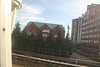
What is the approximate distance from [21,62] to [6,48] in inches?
231

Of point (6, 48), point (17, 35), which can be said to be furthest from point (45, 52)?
point (6, 48)

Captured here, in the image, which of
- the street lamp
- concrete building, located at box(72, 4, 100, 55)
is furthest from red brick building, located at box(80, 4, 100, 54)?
the street lamp

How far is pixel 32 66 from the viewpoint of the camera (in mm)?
5492

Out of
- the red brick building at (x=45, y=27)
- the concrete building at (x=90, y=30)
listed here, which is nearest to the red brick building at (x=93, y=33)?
the concrete building at (x=90, y=30)

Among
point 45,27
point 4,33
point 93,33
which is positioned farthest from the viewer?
point 93,33

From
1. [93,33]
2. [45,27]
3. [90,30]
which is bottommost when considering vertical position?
[93,33]

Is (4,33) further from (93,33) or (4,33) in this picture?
(93,33)

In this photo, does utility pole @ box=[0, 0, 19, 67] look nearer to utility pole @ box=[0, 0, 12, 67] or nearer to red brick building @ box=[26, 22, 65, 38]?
utility pole @ box=[0, 0, 12, 67]

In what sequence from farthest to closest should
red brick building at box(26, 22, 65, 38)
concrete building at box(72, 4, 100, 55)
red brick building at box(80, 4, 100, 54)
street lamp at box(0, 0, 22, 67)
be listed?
1. concrete building at box(72, 4, 100, 55)
2. red brick building at box(80, 4, 100, 54)
3. red brick building at box(26, 22, 65, 38)
4. street lamp at box(0, 0, 22, 67)

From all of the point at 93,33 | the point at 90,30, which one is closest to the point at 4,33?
the point at 93,33

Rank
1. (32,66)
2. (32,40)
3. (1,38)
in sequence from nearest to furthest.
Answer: (1,38)
(32,66)
(32,40)

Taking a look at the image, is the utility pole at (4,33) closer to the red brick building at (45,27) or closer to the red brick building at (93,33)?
the red brick building at (45,27)

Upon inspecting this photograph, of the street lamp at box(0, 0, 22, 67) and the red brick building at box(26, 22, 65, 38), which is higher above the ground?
the red brick building at box(26, 22, 65, 38)

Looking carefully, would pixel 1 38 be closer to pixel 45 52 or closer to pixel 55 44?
pixel 45 52
